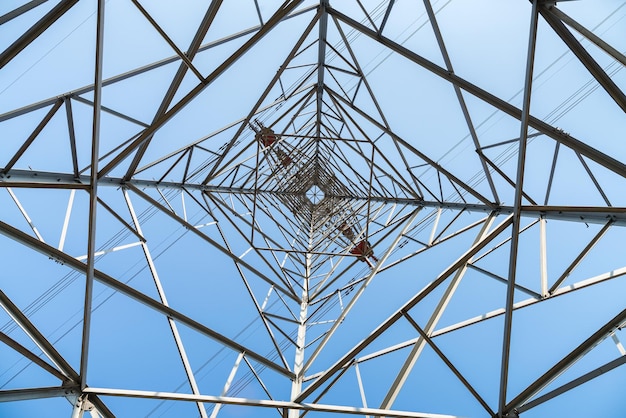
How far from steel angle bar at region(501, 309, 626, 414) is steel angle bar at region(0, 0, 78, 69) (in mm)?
7103

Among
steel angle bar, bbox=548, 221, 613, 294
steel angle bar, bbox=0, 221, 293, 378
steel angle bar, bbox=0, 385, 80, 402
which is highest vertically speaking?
steel angle bar, bbox=0, 221, 293, 378

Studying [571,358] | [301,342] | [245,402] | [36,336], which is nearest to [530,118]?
[571,358]

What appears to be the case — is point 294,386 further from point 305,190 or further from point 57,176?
point 305,190

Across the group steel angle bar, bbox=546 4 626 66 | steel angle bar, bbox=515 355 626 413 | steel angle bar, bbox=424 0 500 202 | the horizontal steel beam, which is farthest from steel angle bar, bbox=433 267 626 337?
steel angle bar, bbox=546 4 626 66

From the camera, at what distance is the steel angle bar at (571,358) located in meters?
4.41

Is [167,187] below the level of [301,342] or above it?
above

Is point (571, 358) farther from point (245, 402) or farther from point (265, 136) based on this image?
point (265, 136)

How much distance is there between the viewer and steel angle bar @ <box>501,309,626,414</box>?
14.5 ft

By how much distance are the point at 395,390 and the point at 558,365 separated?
87.8 inches

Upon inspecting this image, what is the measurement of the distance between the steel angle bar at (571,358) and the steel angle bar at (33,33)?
280 inches

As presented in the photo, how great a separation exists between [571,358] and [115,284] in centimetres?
585

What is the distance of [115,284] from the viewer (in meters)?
5.54

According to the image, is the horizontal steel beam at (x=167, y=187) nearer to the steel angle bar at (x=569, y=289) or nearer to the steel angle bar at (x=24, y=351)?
the steel angle bar at (x=569, y=289)

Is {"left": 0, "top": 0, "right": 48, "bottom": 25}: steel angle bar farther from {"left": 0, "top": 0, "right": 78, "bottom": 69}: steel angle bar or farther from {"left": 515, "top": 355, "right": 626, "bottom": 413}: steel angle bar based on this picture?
{"left": 515, "top": 355, "right": 626, "bottom": 413}: steel angle bar
